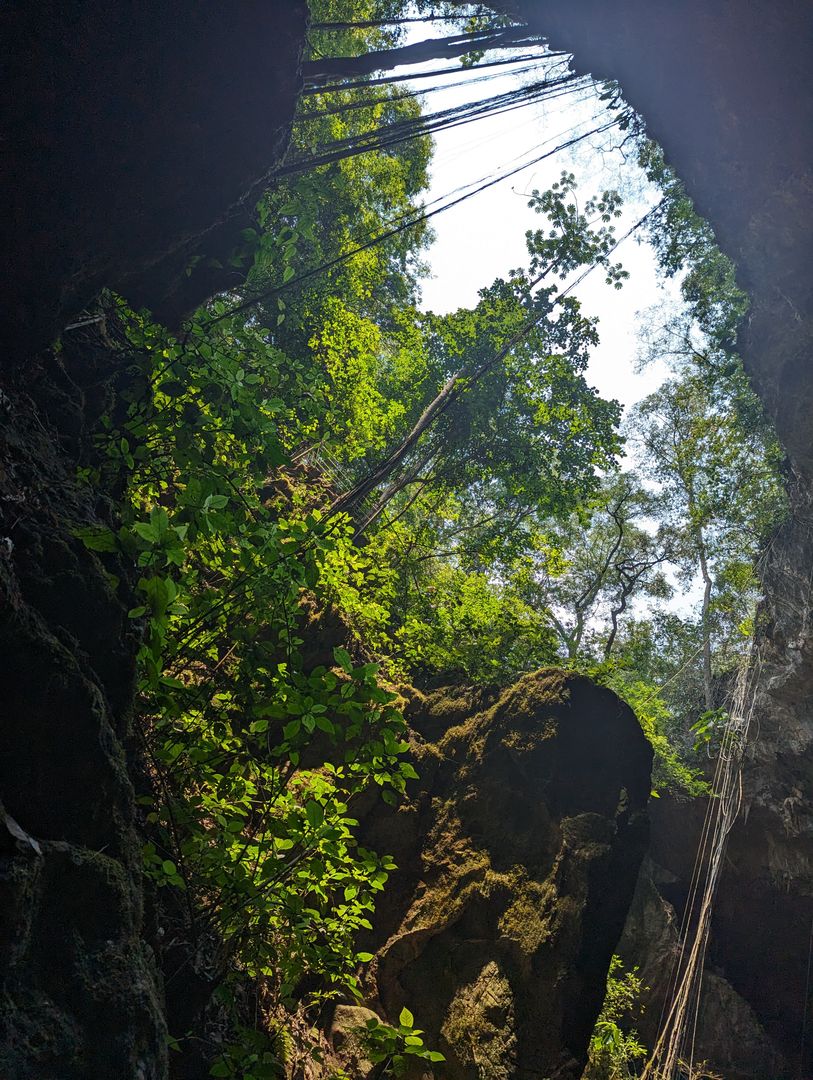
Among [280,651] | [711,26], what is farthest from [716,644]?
[711,26]

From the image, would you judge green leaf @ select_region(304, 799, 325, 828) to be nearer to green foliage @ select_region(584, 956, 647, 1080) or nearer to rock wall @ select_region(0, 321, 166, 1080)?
rock wall @ select_region(0, 321, 166, 1080)

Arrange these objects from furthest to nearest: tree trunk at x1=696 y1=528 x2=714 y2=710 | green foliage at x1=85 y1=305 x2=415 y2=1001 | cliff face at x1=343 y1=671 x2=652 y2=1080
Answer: tree trunk at x1=696 y1=528 x2=714 y2=710
cliff face at x1=343 y1=671 x2=652 y2=1080
green foliage at x1=85 y1=305 x2=415 y2=1001

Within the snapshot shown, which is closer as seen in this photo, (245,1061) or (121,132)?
(245,1061)

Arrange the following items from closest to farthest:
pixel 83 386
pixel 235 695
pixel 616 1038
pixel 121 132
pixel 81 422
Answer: pixel 121 132
pixel 81 422
pixel 83 386
pixel 235 695
pixel 616 1038

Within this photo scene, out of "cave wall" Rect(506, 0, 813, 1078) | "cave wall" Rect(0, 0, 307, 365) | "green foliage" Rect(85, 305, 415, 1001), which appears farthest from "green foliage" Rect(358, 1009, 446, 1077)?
"cave wall" Rect(506, 0, 813, 1078)

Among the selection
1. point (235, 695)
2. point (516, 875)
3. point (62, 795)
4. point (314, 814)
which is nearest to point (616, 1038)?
point (516, 875)

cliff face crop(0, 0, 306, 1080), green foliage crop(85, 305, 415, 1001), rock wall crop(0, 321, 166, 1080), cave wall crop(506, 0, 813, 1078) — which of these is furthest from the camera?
cave wall crop(506, 0, 813, 1078)

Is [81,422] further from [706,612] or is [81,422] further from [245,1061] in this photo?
[706,612]

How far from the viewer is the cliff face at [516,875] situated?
15.9 feet

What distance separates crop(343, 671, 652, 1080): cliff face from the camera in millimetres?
4848

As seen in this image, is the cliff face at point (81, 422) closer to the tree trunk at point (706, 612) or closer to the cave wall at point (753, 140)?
the cave wall at point (753, 140)

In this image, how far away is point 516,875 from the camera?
5480 mm

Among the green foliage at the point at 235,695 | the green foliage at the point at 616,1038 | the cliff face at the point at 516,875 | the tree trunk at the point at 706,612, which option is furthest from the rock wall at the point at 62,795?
the tree trunk at the point at 706,612

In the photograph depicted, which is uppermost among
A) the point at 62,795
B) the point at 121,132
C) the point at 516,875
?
the point at 121,132
